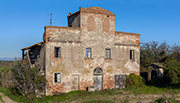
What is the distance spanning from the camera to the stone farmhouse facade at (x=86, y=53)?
17.8m

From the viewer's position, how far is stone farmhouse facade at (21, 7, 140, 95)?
17812 mm

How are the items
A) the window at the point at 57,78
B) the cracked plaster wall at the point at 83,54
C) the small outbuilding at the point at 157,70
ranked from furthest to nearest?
the small outbuilding at the point at 157,70
the window at the point at 57,78
the cracked plaster wall at the point at 83,54

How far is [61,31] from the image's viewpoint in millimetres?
18109

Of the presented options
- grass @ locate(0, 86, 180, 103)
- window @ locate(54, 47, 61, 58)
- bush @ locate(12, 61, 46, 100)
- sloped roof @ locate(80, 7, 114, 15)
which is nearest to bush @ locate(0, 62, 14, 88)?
grass @ locate(0, 86, 180, 103)

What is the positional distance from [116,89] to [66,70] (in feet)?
18.1

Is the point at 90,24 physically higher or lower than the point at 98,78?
higher

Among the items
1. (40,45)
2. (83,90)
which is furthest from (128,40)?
(40,45)

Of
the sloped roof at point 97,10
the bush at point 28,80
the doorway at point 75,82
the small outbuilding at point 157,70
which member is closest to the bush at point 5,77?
the bush at point 28,80

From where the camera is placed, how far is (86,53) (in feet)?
63.4

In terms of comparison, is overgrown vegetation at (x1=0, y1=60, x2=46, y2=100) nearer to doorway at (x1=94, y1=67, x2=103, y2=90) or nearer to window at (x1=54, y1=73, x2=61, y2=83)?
window at (x1=54, y1=73, x2=61, y2=83)

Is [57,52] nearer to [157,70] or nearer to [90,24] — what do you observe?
[90,24]

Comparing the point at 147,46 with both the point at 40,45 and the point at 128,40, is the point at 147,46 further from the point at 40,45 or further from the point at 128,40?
the point at 40,45

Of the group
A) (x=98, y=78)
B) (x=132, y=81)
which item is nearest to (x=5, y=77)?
(x=98, y=78)

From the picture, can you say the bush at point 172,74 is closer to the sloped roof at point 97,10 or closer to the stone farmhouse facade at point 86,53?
the stone farmhouse facade at point 86,53
